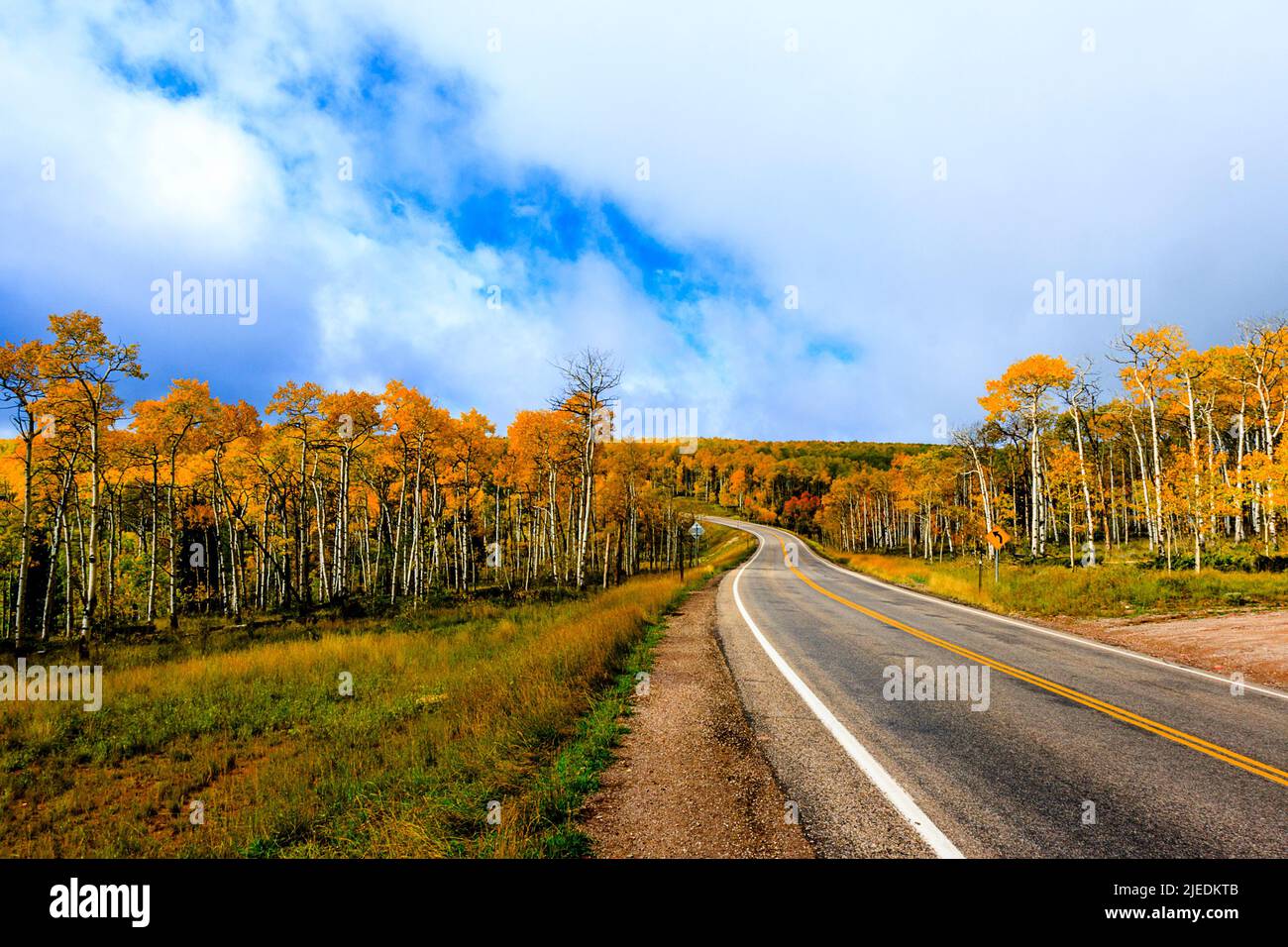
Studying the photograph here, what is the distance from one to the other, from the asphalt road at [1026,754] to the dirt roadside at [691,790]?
288mm

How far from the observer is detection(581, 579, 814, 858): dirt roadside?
357cm

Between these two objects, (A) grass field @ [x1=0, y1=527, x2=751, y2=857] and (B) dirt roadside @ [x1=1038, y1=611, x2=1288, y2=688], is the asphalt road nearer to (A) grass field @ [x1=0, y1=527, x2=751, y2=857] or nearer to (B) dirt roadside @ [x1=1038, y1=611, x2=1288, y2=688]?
(B) dirt roadside @ [x1=1038, y1=611, x2=1288, y2=688]

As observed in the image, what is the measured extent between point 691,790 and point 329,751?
6.68 meters

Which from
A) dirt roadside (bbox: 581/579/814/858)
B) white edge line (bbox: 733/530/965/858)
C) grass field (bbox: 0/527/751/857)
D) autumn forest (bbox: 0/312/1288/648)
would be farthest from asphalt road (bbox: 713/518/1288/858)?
autumn forest (bbox: 0/312/1288/648)

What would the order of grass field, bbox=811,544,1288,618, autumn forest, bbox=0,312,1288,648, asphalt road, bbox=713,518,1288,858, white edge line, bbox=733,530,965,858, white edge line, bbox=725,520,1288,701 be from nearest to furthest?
white edge line, bbox=733,530,965,858 → asphalt road, bbox=713,518,1288,858 → white edge line, bbox=725,520,1288,701 → grass field, bbox=811,544,1288,618 → autumn forest, bbox=0,312,1288,648

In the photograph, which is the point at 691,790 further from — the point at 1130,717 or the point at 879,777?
the point at 1130,717

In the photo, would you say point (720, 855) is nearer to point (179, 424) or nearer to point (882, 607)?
point (882, 607)

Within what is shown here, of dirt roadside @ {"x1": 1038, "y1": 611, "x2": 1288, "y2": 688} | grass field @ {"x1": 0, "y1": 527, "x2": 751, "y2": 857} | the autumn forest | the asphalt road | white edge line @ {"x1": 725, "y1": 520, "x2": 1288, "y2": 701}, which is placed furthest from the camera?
the autumn forest

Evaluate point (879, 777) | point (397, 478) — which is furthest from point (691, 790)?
point (397, 478)

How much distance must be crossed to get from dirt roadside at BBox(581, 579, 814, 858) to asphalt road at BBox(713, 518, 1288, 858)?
288 mm

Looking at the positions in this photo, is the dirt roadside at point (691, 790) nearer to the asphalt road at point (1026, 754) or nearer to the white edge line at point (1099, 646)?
the asphalt road at point (1026, 754)
